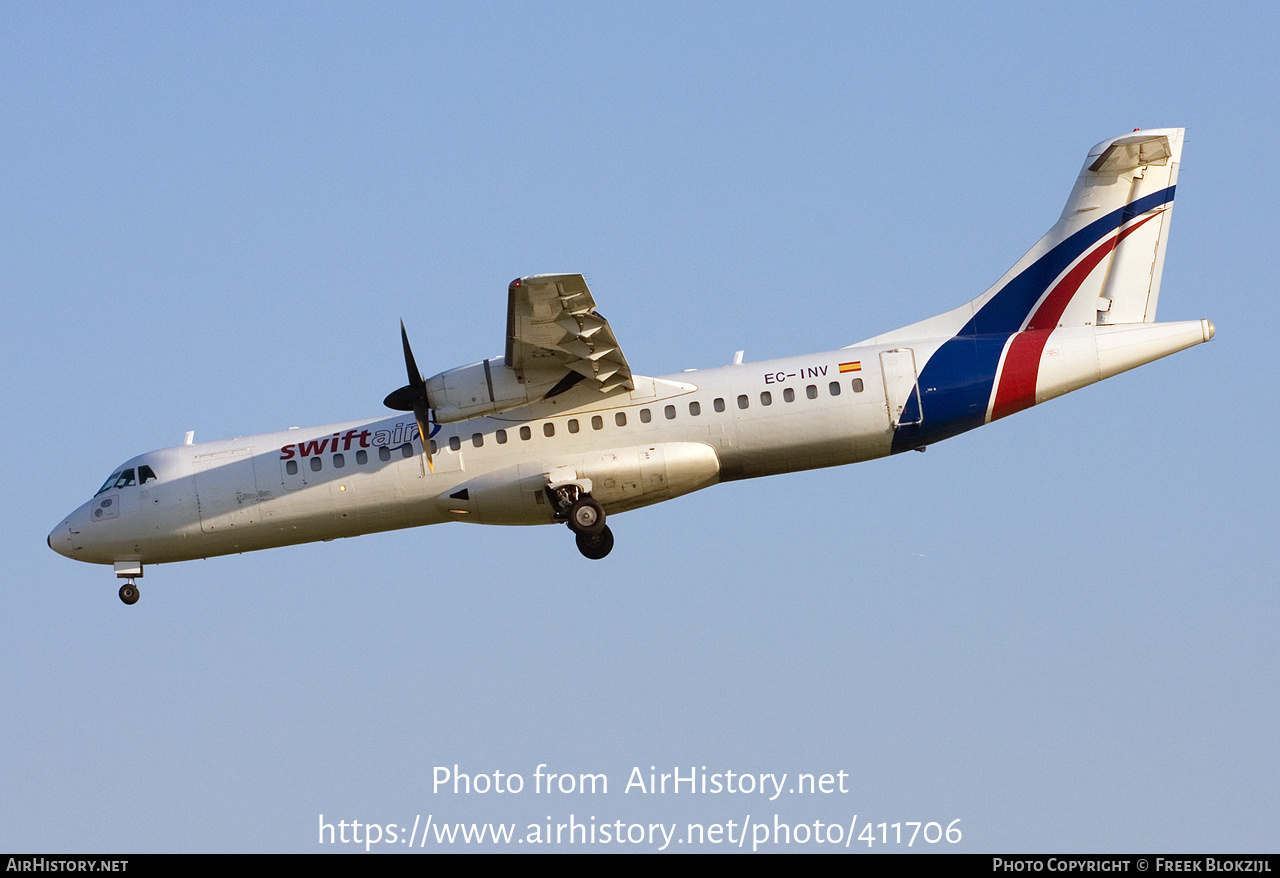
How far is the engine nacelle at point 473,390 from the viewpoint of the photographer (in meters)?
26.1

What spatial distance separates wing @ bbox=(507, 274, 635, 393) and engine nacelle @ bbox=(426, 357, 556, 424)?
0.91 feet

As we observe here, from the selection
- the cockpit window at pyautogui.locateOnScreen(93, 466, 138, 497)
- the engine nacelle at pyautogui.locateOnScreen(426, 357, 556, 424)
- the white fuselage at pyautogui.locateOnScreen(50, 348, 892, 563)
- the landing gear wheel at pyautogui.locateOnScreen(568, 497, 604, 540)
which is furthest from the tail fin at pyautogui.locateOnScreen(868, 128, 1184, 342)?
the cockpit window at pyautogui.locateOnScreen(93, 466, 138, 497)

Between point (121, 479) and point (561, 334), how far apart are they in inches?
386

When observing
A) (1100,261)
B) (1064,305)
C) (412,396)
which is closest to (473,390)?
(412,396)

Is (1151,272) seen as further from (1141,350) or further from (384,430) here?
(384,430)

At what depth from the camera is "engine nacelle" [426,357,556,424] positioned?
2609 cm

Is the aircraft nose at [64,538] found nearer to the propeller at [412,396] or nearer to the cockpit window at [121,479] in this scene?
the cockpit window at [121,479]

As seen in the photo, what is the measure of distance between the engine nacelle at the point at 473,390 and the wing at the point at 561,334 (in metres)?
0.28

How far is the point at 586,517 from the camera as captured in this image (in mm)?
27188

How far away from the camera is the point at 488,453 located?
2783 cm

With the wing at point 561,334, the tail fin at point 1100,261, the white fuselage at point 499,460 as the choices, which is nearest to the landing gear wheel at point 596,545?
the white fuselage at point 499,460

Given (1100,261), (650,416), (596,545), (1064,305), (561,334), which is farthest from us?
(1100,261)

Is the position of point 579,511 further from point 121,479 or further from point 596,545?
point 121,479

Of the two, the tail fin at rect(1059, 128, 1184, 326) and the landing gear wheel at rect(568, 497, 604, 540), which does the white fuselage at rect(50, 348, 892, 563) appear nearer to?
the landing gear wheel at rect(568, 497, 604, 540)
